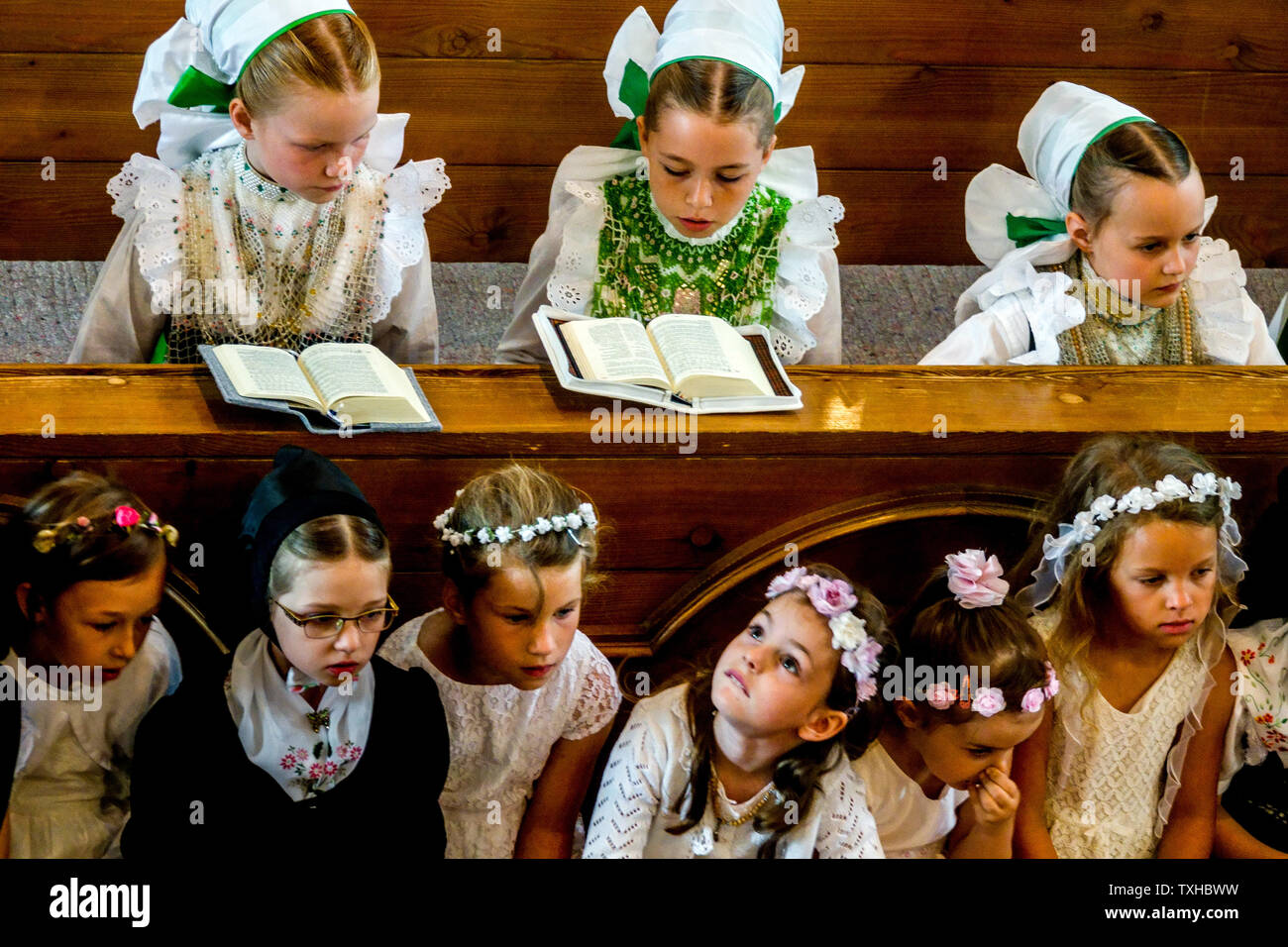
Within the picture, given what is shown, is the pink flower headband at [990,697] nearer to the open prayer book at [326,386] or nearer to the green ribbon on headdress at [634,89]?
the open prayer book at [326,386]

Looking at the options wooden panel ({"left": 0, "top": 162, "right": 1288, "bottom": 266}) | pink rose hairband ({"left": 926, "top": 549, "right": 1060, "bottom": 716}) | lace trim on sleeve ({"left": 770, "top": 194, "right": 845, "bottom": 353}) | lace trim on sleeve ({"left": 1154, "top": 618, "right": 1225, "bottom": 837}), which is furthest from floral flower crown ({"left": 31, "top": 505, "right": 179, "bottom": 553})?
wooden panel ({"left": 0, "top": 162, "right": 1288, "bottom": 266})

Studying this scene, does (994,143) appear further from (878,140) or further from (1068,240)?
(1068,240)

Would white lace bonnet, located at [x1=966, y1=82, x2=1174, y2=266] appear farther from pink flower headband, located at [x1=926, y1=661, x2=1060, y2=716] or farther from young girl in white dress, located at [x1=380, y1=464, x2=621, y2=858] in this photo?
young girl in white dress, located at [x1=380, y1=464, x2=621, y2=858]

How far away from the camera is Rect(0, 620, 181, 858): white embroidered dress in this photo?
7.98 feet

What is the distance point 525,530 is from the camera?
248 cm

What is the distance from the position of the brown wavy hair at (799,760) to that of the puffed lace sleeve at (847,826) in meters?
0.03

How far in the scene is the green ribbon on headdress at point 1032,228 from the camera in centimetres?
342

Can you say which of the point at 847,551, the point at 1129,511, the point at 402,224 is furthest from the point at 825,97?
the point at 1129,511

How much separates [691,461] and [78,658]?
1036 mm

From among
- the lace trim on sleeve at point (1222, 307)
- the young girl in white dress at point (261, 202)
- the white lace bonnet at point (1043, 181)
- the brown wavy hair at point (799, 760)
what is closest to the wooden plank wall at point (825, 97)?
the white lace bonnet at point (1043, 181)

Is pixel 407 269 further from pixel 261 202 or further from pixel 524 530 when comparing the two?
pixel 524 530

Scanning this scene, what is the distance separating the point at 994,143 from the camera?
427 cm
